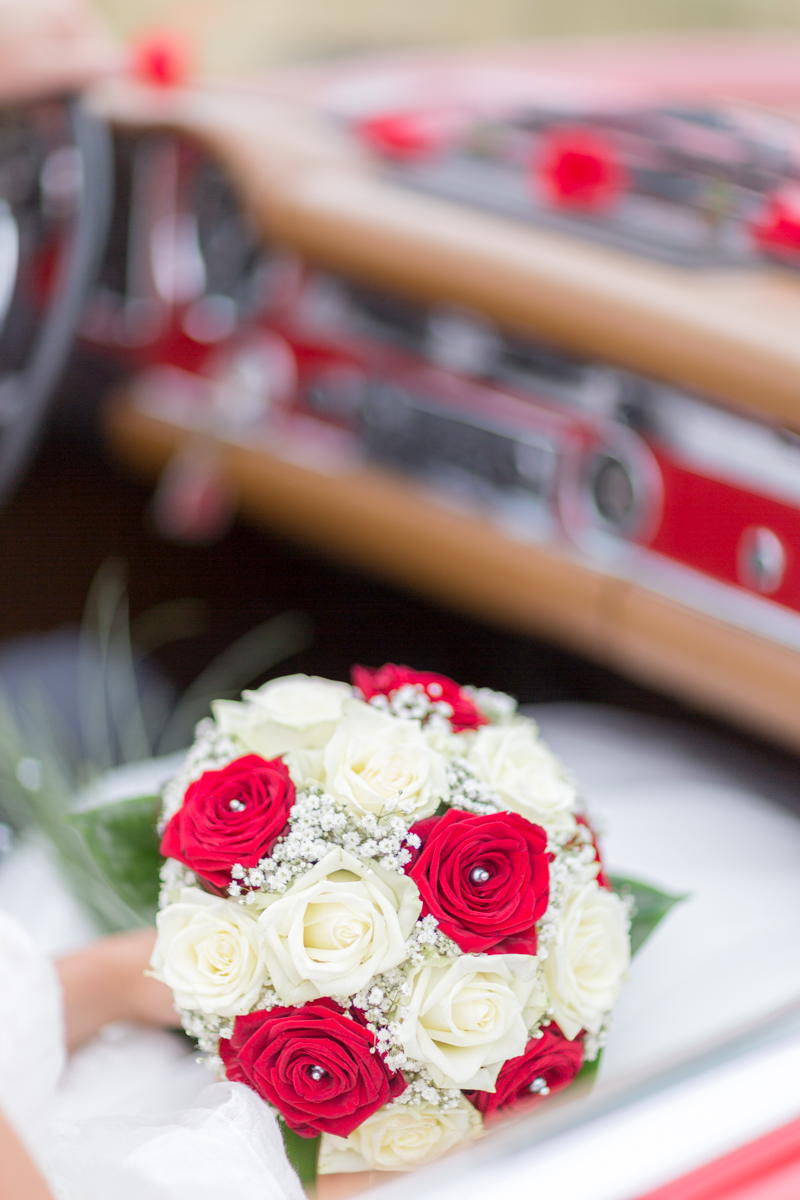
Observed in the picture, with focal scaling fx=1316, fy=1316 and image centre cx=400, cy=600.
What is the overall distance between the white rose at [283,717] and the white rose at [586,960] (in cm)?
21

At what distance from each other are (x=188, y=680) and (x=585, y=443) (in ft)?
2.87

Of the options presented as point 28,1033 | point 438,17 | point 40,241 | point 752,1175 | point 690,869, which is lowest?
point 752,1175

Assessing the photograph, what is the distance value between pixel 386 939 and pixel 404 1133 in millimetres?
136

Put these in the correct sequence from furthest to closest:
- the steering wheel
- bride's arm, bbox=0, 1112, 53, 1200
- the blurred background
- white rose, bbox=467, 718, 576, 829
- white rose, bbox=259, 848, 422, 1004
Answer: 1. the blurred background
2. the steering wheel
3. white rose, bbox=467, 718, 576, 829
4. white rose, bbox=259, 848, 422, 1004
5. bride's arm, bbox=0, 1112, 53, 1200

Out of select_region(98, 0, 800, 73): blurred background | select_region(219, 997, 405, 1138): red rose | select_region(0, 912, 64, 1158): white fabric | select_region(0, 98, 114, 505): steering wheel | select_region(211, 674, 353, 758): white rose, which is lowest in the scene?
select_region(219, 997, 405, 1138): red rose

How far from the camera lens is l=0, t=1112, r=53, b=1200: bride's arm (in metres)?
0.66

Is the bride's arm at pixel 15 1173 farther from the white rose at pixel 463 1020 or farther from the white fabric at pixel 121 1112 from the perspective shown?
the white rose at pixel 463 1020

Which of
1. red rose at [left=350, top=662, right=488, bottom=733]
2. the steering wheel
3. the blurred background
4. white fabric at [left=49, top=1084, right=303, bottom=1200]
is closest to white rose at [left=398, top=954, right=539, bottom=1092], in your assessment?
white fabric at [left=49, top=1084, right=303, bottom=1200]

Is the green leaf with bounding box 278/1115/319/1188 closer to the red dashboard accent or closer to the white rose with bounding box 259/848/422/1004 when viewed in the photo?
the white rose with bounding box 259/848/422/1004

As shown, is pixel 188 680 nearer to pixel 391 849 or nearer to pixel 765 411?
pixel 765 411

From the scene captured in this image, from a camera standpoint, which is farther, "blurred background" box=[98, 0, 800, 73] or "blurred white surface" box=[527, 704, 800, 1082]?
"blurred background" box=[98, 0, 800, 73]

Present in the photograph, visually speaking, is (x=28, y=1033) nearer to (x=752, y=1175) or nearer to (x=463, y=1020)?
(x=463, y=1020)

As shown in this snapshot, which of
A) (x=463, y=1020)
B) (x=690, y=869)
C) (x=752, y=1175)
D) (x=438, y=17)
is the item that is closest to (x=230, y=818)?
(x=463, y=1020)

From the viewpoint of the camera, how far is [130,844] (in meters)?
1.02
